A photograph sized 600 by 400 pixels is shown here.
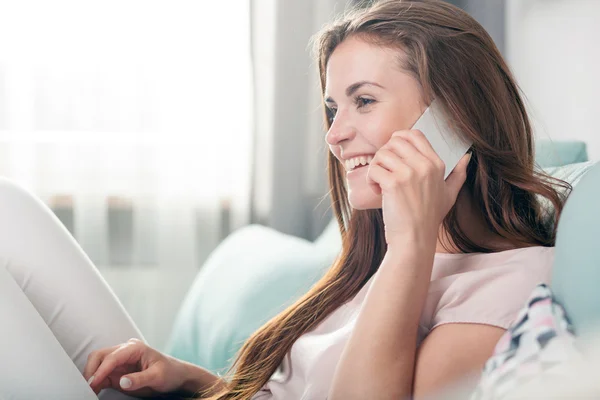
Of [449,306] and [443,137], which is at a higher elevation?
[443,137]

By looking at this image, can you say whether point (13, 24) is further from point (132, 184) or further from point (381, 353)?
point (381, 353)

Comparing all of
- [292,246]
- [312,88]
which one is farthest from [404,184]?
[312,88]

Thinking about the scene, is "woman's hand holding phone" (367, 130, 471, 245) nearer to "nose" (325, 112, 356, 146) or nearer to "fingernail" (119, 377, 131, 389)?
"nose" (325, 112, 356, 146)

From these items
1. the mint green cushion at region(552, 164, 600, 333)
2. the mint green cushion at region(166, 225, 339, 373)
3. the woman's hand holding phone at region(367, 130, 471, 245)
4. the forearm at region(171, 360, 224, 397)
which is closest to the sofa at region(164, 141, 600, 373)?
the mint green cushion at region(166, 225, 339, 373)

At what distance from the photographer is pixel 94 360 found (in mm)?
1122

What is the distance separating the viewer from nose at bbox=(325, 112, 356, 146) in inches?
41.0

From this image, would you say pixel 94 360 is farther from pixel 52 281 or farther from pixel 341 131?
pixel 341 131

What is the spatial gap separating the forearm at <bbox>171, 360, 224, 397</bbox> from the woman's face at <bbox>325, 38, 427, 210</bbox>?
43 cm

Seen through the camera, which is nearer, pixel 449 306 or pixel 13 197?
pixel 449 306

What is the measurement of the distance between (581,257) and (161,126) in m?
1.89

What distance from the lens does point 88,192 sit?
2.30 m

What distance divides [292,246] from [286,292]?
0.59ft

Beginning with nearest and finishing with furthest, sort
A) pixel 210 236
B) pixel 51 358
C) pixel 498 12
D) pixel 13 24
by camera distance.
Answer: pixel 51 358 → pixel 498 12 → pixel 13 24 → pixel 210 236

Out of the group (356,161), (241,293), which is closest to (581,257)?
(356,161)
